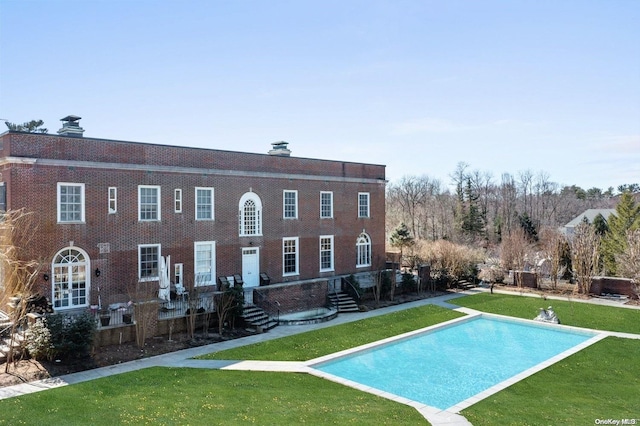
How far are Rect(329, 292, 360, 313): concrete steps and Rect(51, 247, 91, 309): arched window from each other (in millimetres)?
12127

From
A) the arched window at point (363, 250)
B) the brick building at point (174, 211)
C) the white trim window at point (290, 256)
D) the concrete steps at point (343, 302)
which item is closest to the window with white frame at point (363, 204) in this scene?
the brick building at point (174, 211)

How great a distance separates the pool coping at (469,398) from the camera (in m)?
11.5

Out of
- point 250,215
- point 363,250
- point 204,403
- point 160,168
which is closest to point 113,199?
point 160,168

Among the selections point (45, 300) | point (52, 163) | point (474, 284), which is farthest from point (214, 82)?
point (474, 284)

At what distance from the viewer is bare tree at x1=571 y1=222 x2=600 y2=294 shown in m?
28.7

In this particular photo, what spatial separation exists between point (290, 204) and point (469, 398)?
1601 cm

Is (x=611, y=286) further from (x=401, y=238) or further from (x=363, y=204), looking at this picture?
(x=363, y=204)

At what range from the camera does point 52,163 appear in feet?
59.2

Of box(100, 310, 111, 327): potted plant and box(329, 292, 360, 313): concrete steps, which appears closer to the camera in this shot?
box(100, 310, 111, 327): potted plant

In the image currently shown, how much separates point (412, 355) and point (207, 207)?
12.1 meters

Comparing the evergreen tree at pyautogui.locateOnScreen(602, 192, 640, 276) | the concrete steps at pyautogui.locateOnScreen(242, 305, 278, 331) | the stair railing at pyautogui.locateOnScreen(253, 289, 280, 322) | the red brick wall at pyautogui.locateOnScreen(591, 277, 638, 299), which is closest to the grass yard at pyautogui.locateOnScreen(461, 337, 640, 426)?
the concrete steps at pyautogui.locateOnScreen(242, 305, 278, 331)

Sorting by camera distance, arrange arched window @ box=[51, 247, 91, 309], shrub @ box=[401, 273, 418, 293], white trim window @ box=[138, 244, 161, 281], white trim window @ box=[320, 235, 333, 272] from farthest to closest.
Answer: shrub @ box=[401, 273, 418, 293] < white trim window @ box=[320, 235, 333, 272] < white trim window @ box=[138, 244, 161, 281] < arched window @ box=[51, 247, 91, 309]

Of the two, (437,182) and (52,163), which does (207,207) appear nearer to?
(52,163)

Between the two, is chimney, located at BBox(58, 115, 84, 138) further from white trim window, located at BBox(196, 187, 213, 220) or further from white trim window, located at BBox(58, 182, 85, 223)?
white trim window, located at BBox(196, 187, 213, 220)
